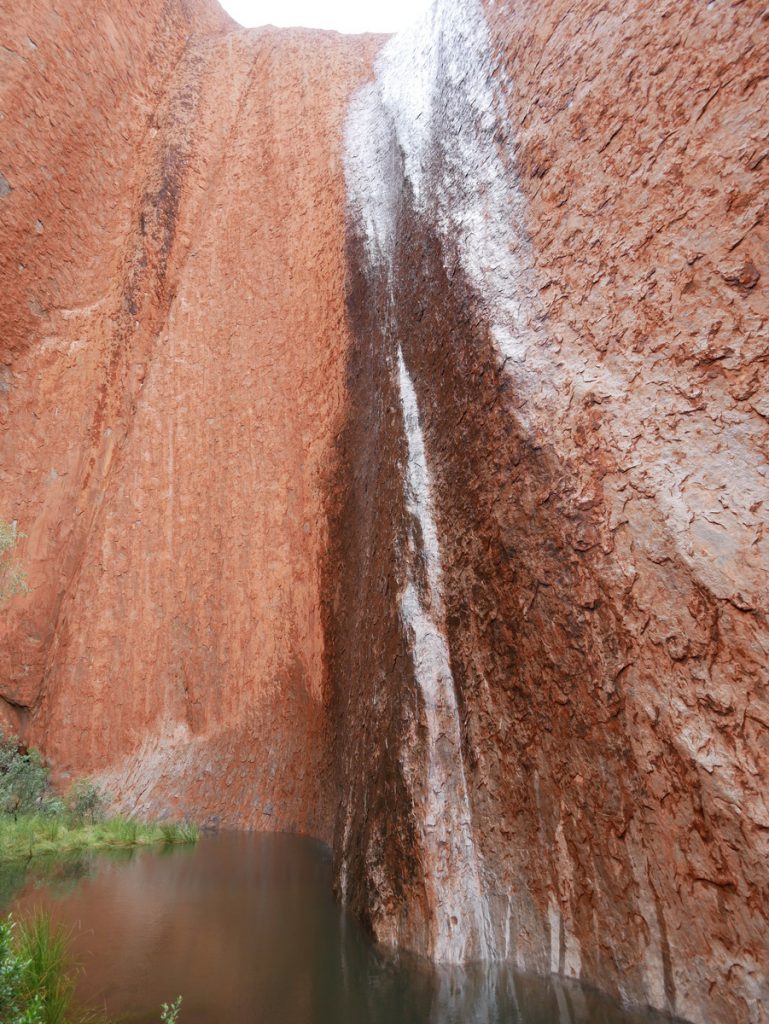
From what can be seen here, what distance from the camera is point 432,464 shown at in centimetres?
Result: 759

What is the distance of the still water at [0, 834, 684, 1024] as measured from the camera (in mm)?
3998

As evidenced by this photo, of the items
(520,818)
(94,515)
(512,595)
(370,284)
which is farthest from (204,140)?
(520,818)

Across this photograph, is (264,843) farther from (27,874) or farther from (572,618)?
(572,618)

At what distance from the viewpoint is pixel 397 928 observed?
18.6ft

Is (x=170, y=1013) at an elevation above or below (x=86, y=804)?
below

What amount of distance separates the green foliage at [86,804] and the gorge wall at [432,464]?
63 centimetres

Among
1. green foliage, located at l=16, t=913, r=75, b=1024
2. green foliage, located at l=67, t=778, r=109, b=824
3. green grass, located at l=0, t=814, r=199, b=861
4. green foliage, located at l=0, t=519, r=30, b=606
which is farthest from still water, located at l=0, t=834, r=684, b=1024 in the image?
green foliage, located at l=0, t=519, r=30, b=606

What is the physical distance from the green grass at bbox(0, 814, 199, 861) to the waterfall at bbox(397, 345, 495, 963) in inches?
208

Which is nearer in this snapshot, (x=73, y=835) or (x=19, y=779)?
(x=73, y=835)

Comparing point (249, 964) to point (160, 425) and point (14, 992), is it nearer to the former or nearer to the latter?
point (14, 992)

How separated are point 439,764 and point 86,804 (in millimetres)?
7617

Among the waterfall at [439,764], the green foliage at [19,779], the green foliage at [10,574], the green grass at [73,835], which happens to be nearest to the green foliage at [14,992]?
the waterfall at [439,764]

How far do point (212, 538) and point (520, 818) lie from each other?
32.6 ft

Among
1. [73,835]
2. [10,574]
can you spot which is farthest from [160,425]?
[73,835]
